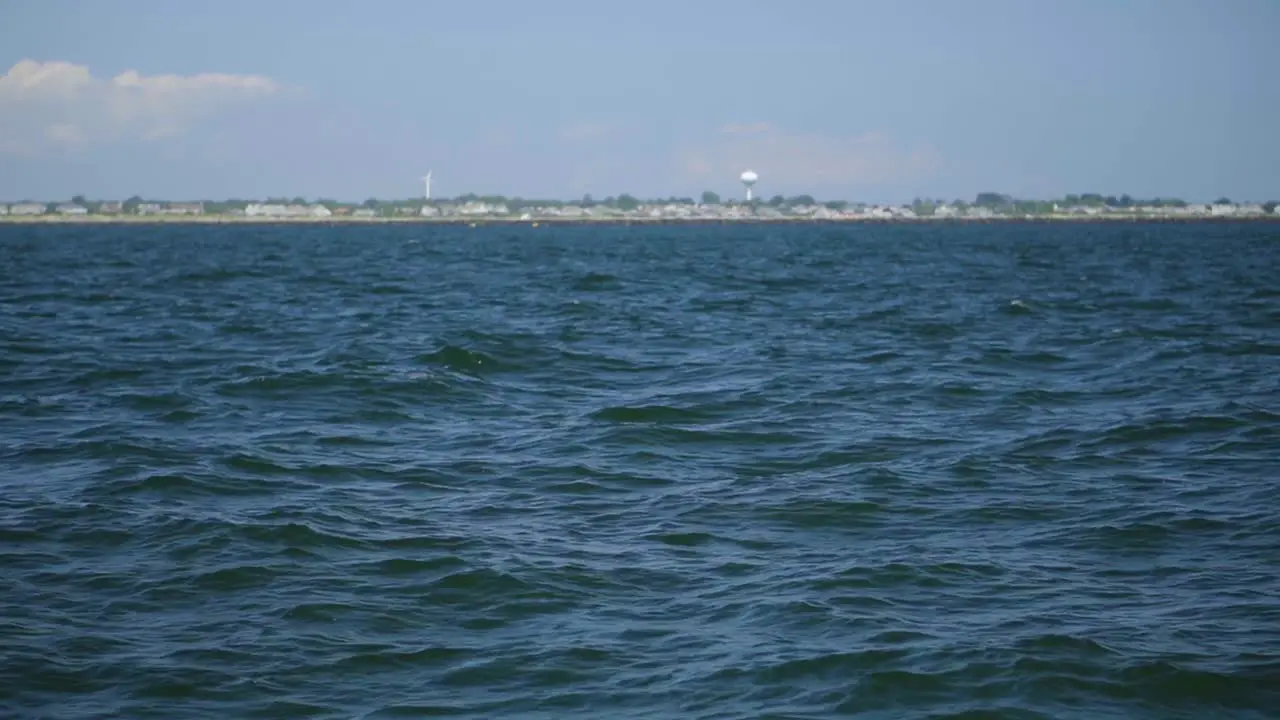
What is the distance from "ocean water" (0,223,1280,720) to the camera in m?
8.07

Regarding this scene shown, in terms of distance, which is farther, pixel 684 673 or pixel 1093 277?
pixel 1093 277

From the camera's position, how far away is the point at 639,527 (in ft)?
38.6

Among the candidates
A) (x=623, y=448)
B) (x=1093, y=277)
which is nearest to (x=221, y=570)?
(x=623, y=448)

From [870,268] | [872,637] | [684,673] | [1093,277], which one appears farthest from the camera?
[870,268]

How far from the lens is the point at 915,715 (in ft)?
24.9

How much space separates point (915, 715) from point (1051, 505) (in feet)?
18.2

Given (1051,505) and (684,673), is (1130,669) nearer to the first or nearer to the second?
(684,673)

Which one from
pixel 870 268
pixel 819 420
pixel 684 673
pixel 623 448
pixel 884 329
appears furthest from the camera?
pixel 870 268

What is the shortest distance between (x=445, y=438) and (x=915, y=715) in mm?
9755

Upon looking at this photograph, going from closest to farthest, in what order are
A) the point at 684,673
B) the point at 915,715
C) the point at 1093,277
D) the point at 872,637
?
the point at 915,715 < the point at 684,673 < the point at 872,637 < the point at 1093,277

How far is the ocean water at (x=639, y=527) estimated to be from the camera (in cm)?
807

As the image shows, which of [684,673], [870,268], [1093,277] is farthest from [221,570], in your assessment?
[870,268]

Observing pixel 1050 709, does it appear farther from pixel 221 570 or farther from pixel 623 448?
pixel 623 448

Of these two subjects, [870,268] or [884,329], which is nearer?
[884,329]
